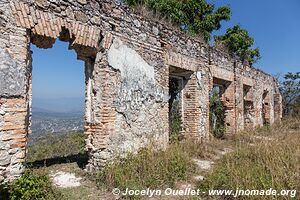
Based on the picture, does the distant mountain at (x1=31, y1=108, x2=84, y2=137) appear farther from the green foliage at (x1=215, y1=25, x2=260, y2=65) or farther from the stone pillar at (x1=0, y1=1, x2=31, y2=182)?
the green foliage at (x1=215, y1=25, x2=260, y2=65)

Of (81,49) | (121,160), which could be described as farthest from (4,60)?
(121,160)

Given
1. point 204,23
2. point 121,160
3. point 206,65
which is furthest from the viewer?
point 204,23

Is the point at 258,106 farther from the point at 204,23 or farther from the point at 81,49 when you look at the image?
the point at 81,49

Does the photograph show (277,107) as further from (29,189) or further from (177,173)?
(29,189)

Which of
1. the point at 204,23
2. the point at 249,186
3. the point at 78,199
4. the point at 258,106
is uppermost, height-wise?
the point at 204,23

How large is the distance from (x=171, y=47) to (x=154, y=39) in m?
0.76

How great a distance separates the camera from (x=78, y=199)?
4066 millimetres

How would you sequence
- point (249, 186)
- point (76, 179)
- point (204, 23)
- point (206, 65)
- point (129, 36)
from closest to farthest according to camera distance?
point (249, 186) < point (76, 179) < point (129, 36) < point (206, 65) < point (204, 23)

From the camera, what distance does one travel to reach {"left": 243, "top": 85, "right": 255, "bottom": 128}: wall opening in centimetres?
1280

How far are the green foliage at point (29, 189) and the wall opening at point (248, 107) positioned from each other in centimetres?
1069

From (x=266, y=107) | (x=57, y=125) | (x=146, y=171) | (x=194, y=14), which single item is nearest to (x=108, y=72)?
(x=146, y=171)

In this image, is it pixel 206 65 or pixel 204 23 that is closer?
pixel 206 65

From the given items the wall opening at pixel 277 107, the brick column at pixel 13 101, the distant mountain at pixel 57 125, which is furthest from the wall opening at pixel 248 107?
the brick column at pixel 13 101

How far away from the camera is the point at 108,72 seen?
532 centimetres
